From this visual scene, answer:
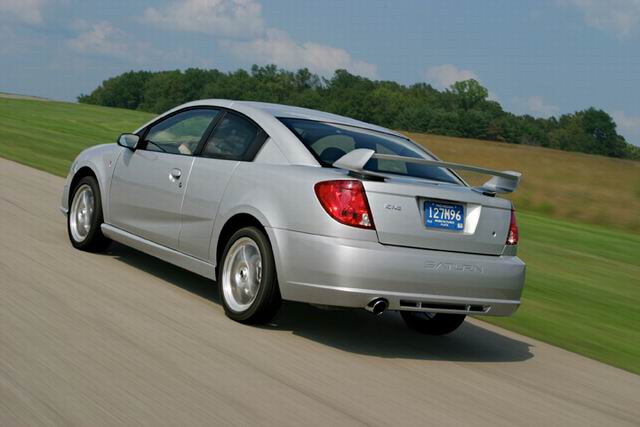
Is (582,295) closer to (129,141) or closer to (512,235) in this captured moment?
(512,235)

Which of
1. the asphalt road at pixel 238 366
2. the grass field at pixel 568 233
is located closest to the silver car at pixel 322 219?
the asphalt road at pixel 238 366

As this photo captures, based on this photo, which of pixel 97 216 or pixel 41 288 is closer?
pixel 41 288

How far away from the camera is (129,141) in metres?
8.12

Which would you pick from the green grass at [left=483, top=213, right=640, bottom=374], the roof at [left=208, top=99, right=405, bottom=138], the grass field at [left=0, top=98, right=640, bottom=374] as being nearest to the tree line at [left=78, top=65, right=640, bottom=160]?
the grass field at [left=0, top=98, right=640, bottom=374]

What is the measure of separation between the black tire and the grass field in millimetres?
861

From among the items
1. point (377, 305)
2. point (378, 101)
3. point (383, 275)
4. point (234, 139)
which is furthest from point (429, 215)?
point (378, 101)

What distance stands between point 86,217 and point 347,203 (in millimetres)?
3600

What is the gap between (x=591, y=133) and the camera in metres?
95.9

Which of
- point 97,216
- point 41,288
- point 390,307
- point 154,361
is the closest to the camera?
point 154,361

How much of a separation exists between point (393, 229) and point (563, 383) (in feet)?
4.74

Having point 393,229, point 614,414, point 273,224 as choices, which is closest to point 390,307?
point 393,229

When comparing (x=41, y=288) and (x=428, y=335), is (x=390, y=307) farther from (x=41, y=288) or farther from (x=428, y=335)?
(x=41, y=288)

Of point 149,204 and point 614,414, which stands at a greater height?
point 149,204

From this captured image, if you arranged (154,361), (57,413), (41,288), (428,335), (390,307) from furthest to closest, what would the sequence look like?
(428,335), (41,288), (390,307), (154,361), (57,413)
